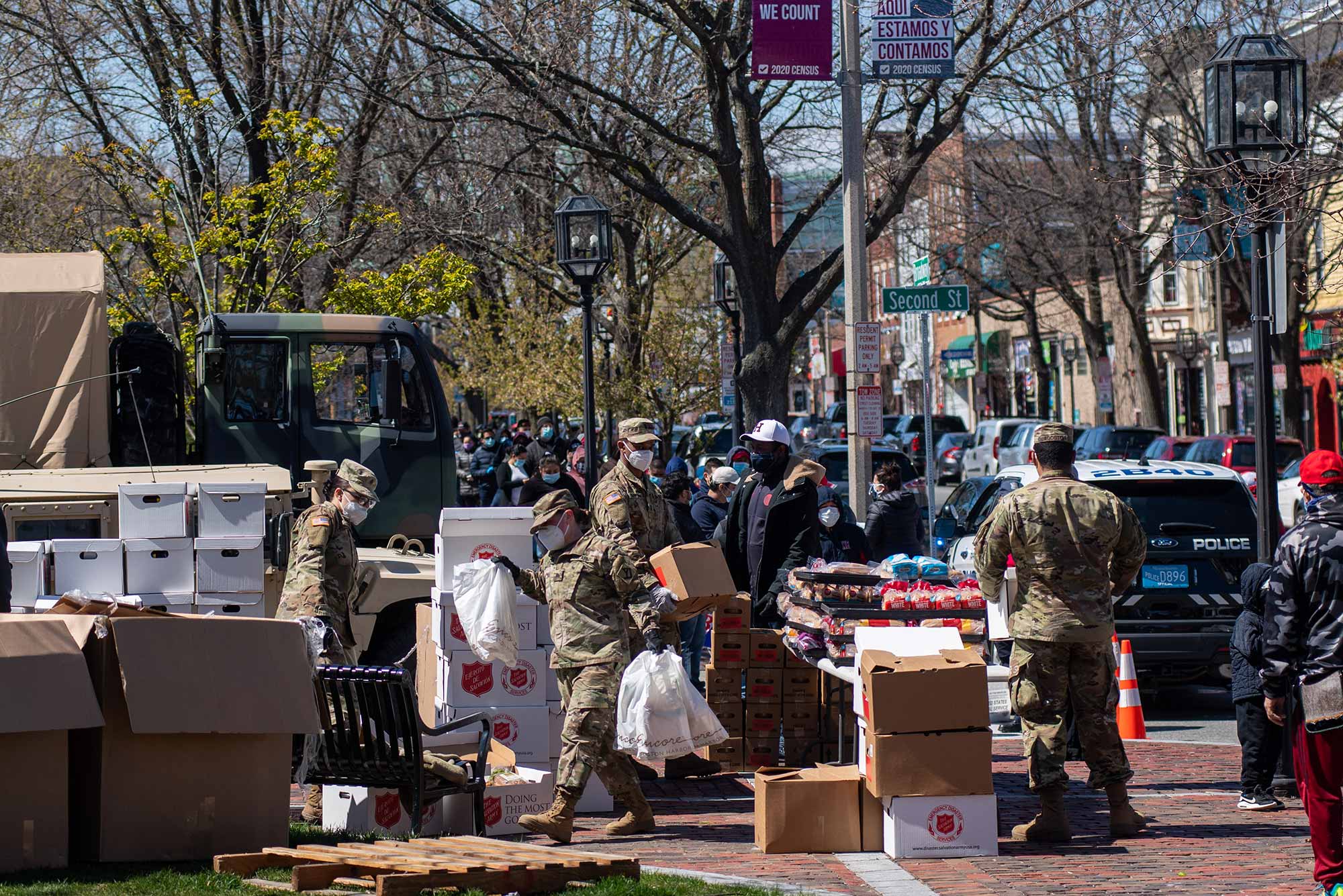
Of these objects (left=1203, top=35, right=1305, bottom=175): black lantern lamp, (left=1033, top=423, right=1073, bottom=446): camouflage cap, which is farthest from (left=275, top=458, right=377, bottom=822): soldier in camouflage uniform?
(left=1203, top=35, right=1305, bottom=175): black lantern lamp

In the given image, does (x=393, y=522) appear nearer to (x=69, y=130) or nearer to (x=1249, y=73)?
(x=1249, y=73)

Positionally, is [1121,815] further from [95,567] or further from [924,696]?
[95,567]

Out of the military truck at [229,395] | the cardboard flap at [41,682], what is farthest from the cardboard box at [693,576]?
the military truck at [229,395]

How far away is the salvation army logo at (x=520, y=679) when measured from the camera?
8.78 metres

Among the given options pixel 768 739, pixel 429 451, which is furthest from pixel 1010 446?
pixel 768 739

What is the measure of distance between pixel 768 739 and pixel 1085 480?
3.17 metres

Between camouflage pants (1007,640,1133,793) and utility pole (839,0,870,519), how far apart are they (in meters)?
7.13

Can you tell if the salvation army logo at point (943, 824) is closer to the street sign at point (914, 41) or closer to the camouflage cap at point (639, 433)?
the camouflage cap at point (639, 433)

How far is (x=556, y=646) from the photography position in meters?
8.26

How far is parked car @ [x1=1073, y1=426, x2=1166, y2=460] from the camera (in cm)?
3431

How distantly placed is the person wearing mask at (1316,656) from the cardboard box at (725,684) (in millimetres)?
3959

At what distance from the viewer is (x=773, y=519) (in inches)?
407

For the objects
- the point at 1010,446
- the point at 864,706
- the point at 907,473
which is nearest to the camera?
the point at 864,706

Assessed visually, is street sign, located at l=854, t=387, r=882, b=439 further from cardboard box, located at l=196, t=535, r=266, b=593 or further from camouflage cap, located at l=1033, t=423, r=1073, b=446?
camouflage cap, located at l=1033, t=423, r=1073, b=446
